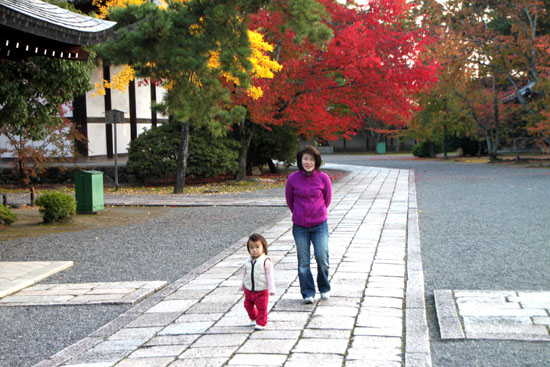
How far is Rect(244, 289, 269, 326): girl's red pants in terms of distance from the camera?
15.2ft

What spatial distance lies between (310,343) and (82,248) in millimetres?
5299

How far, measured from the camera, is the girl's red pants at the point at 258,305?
4.64m

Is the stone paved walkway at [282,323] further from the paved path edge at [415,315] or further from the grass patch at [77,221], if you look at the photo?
the grass patch at [77,221]

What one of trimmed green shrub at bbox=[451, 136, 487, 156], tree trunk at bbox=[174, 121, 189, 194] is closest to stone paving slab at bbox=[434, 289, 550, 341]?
tree trunk at bbox=[174, 121, 189, 194]

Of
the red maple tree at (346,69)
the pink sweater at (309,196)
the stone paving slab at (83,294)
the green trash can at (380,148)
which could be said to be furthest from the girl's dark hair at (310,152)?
the green trash can at (380,148)

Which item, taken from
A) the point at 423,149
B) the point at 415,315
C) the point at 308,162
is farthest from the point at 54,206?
the point at 423,149

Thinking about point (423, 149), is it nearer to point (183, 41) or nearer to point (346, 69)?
point (346, 69)

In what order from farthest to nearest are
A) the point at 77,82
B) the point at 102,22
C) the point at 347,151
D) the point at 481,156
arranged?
the point at 347,151 < the point at 481,156 < the point at 77,82 < the point at 102,22

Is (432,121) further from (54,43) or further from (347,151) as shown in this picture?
(54,43)

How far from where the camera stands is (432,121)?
113 feet

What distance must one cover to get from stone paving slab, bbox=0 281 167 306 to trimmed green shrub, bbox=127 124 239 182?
12708mm

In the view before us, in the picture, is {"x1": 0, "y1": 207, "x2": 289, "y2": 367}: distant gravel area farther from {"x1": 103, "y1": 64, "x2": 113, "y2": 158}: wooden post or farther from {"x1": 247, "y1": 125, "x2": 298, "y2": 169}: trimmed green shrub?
{"x1": 103, "y1": 64, "x2": 113, "y2": 158}: wooden post

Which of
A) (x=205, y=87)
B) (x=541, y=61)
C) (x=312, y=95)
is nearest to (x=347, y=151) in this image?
(x=541, y=61)

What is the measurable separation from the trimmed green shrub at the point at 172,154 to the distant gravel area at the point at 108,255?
6287mm
